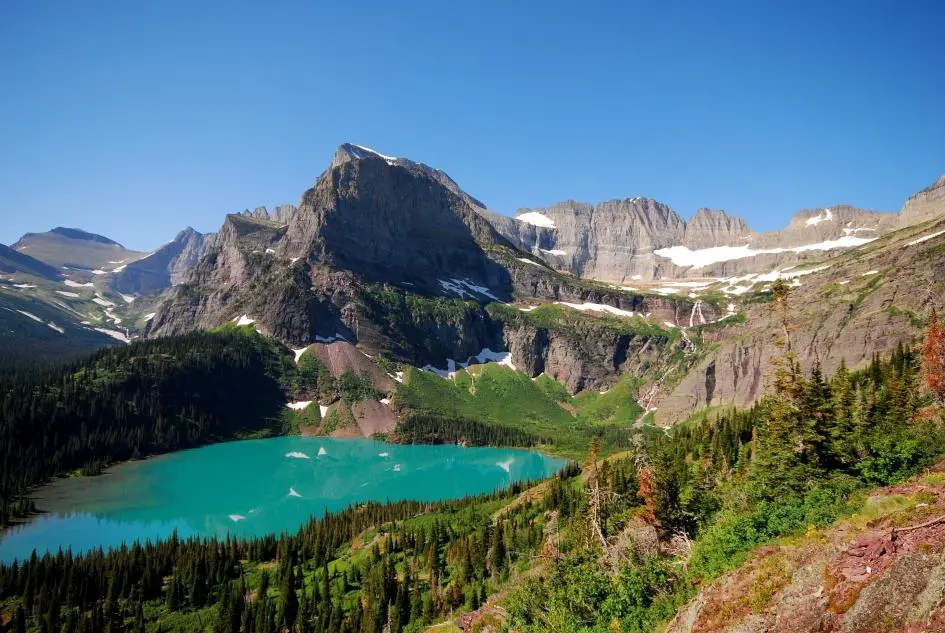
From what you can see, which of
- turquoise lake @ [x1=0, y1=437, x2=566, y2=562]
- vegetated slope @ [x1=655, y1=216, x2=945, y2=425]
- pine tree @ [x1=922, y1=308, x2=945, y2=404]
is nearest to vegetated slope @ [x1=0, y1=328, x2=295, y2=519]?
turquoise lake @ [x1=0, y1=437, x2=566, y2=562]

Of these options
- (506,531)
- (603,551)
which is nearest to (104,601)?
(506,531)

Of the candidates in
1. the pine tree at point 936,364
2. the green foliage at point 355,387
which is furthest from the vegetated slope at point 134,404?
the pine tree at point 936,364

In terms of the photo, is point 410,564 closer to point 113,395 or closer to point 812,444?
point 812,444

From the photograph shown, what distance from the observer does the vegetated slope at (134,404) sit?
387ft

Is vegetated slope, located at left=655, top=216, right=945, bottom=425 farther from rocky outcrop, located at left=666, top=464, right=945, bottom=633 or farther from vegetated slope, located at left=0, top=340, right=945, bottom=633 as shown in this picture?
rocky outcrop, located at left=666, top=464, right=945, bottom=633

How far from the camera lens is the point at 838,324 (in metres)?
136

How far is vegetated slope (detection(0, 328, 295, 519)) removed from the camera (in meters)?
118

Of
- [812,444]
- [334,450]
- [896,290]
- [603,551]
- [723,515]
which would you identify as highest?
[896,290]

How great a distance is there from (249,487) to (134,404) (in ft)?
195

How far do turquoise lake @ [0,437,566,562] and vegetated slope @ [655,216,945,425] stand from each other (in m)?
60.0

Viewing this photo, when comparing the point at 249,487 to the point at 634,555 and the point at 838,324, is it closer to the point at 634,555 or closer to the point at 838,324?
the point at 634,555

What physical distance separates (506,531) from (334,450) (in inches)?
4010

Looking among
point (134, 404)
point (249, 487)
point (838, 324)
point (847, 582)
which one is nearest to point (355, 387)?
point (134, 404)

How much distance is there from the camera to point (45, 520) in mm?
87250
